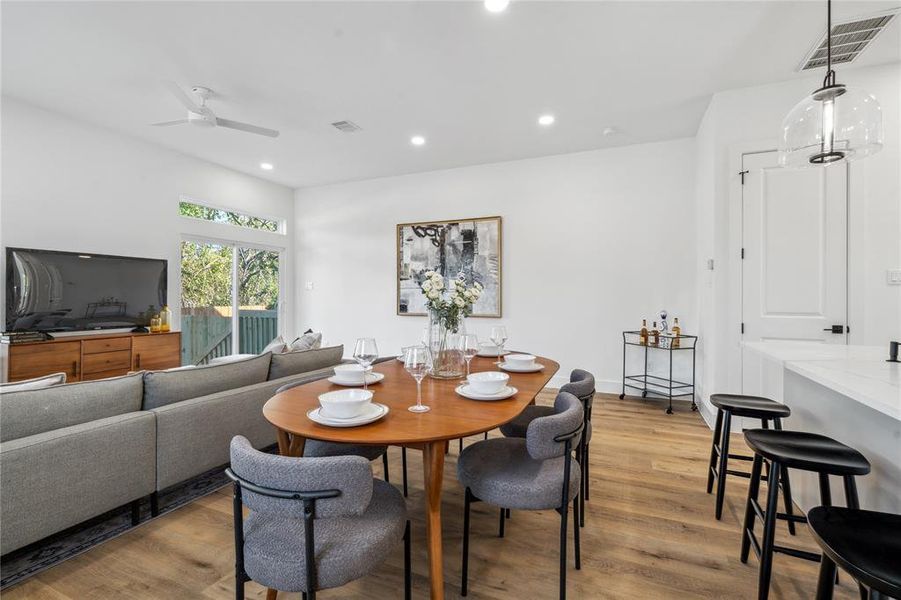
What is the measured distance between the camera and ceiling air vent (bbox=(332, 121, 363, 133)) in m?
4.08

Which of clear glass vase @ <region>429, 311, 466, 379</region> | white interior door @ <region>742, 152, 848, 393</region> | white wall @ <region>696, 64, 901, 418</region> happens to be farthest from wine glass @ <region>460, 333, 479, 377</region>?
white interior door @ <region>742, 152, 848, 393</region>

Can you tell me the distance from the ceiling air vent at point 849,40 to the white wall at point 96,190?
6.23 m

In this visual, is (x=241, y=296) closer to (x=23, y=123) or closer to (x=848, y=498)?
(x=23, y=123)

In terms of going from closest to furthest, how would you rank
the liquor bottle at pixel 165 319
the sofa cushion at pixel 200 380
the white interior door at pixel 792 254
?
the sofa cushion at pixel 200 380 → the white interior door at pixel 792 254 → the liquor bottle at pixel 165 319

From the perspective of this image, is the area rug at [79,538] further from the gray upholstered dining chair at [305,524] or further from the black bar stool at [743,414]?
the black bar stool at [743,414]

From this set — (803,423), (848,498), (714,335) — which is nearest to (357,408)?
(848,498)

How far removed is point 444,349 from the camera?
210 centimetres

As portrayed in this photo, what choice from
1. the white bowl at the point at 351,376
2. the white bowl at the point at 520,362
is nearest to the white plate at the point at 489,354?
the white bowl at the point at 520,362

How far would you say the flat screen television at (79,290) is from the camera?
3.56 metres

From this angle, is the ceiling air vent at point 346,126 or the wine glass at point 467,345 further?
the ceiling air vent at point 346,126

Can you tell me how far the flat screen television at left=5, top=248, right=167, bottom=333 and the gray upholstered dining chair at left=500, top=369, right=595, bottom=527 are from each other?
4296 mm

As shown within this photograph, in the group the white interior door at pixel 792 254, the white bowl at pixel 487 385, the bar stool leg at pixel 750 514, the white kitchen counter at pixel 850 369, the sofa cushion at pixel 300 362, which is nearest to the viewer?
the white kitchen counter at pixel 850 369

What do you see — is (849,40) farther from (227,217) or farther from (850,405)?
A: (227,217)

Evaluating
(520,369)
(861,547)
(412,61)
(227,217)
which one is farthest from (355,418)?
(227,217)
